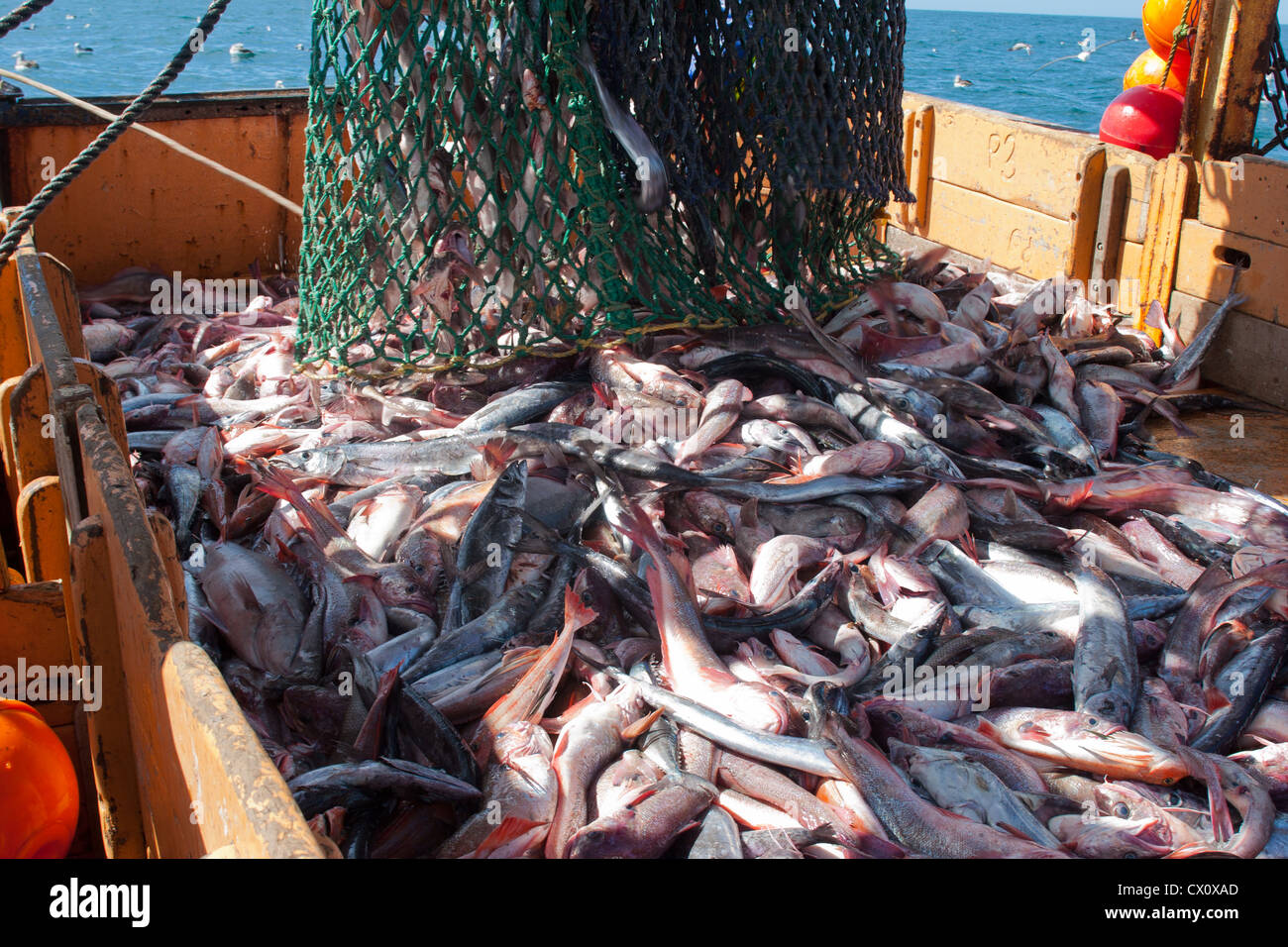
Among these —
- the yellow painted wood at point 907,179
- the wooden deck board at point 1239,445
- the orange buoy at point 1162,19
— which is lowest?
the wooden deck board at point 1239,445

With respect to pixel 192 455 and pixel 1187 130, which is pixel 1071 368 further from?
pixel 192 455

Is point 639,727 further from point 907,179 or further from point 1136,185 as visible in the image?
point 907,179

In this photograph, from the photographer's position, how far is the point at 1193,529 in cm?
405

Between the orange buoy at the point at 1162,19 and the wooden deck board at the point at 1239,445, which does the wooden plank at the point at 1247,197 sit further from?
the orange buoy at the point at 1162,19

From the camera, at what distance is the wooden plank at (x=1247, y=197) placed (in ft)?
16.9

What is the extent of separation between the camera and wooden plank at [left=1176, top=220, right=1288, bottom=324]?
5.23m

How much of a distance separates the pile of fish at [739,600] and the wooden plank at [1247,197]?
107 centimetres

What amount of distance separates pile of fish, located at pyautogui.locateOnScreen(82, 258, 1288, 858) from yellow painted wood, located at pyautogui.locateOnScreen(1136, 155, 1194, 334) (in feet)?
3.16

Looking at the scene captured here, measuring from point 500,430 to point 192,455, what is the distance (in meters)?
1.36

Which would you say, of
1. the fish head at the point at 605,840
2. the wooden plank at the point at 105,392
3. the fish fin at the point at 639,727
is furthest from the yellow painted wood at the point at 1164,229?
the wooden plank at the point at 105,392

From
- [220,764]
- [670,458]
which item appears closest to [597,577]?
[670,458]

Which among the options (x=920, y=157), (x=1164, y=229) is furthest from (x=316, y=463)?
(x=920, y=157)

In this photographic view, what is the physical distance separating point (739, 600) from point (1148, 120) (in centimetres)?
460

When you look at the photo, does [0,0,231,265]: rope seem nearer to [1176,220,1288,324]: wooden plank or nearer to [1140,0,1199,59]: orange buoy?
[1176,220,1288,324]: wooden plank
